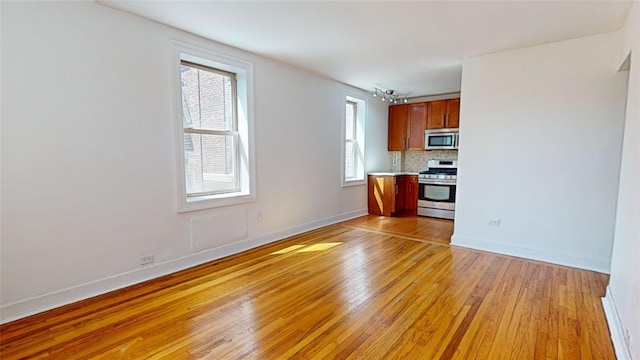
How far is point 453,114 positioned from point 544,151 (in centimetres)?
273

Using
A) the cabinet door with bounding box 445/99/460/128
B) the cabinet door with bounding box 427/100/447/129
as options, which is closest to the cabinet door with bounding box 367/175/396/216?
the cabinet door with bounding box 427/100/447/129

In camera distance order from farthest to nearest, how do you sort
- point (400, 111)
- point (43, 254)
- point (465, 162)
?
point (400, 111), point (465, 162), point (43, 254)

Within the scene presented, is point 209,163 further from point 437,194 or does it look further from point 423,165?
point 423,165

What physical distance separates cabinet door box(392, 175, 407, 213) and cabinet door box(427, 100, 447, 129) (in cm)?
124

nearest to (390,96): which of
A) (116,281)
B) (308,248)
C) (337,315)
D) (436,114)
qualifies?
(436,114)

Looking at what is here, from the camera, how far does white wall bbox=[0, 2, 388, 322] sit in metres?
2.32

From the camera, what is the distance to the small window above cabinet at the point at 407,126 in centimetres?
661

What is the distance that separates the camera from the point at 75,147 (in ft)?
8.48

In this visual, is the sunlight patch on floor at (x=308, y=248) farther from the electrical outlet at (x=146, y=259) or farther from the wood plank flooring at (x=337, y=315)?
the electrical outlet at (x=146, y=259)

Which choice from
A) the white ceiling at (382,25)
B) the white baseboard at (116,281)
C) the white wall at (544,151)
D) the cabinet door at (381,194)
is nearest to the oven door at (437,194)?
the cabinet door at (381,194)

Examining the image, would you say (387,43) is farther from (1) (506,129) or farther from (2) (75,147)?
(2) (75,147)

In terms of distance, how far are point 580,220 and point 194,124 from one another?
452 cm

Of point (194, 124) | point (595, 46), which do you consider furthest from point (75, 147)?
point (595, 46)

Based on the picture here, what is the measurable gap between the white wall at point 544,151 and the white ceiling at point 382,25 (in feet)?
0.90
